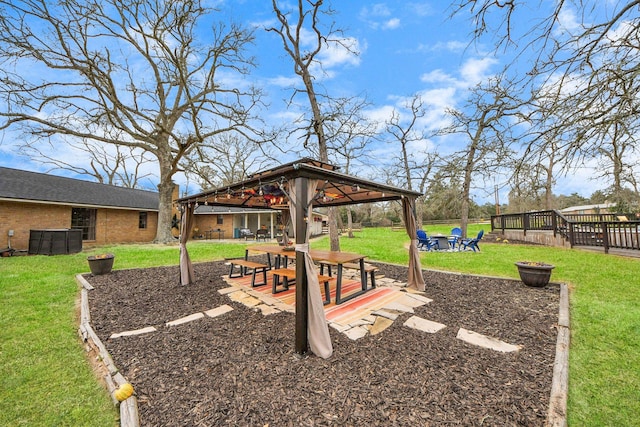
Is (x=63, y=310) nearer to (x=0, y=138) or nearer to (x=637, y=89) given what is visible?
(x=637, y=89)

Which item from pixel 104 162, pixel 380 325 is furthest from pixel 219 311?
pixel 104 162

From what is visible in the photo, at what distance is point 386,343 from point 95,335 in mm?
3980

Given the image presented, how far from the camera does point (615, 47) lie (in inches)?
111

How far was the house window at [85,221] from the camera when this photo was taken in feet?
43.8

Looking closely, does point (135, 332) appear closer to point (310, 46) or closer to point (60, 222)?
point (310, 46)

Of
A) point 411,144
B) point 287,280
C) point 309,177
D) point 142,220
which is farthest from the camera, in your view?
point 411,144

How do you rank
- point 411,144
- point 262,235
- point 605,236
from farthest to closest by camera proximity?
1. point 262,235
2. point 411,144
3. point 605,236

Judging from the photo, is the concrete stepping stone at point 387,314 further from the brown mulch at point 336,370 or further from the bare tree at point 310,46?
the bare tree at point 310,46

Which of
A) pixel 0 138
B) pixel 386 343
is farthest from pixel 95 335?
pixel 0 138

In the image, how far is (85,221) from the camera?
13844mm

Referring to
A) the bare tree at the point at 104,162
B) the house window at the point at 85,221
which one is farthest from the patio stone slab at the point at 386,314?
the bare tree at the point at 104,162

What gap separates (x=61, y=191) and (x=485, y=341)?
1878 centimetres

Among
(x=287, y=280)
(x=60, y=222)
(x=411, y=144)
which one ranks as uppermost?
(x=411, y=144)

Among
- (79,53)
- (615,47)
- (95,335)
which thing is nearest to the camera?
(615,47)
